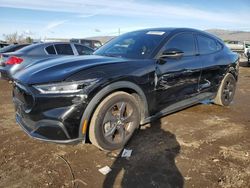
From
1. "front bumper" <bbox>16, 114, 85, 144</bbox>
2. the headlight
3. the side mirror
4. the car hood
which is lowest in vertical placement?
"front bumper" <bbox>16, 114, 85, 144</bbox>

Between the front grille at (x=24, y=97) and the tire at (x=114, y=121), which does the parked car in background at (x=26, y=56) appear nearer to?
the front grille at (x=24, y=97)

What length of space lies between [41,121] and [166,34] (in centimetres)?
248

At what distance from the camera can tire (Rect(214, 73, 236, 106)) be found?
19.3 ft

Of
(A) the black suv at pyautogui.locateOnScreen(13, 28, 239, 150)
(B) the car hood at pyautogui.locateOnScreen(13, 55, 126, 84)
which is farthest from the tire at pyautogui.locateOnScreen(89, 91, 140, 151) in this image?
(B) the car hood at pyautogui.locateOnScreen(13, 55, 126, 84)

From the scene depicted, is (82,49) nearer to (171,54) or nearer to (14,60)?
(14,60)

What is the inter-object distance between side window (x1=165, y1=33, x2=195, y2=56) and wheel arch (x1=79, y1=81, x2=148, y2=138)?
978 millimetres

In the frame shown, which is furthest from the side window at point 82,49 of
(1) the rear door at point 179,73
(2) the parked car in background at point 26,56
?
(1) the rear door at point 179,73

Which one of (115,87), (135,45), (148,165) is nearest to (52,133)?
(115,87)

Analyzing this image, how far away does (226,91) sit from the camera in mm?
6090

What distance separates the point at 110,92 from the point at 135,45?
4.22 feet

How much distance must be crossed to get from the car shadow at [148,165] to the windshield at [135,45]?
1283mm

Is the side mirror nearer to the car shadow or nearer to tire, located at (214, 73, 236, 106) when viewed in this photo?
the car shadow

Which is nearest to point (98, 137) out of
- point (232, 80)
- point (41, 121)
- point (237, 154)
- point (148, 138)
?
point (41, 121)

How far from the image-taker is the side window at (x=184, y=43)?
455 centimetres
